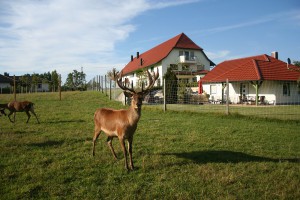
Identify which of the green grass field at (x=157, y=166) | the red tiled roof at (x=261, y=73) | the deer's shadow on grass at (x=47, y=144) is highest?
the red tiled roof at (x=261, y=73)

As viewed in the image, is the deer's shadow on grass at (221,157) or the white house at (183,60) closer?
the deer's shadow on grass at (221,157)

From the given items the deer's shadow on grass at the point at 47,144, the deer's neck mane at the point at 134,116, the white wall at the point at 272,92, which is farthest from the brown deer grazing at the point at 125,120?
the white wall at the point at 272,92

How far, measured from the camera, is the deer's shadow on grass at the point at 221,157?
6.04 meters

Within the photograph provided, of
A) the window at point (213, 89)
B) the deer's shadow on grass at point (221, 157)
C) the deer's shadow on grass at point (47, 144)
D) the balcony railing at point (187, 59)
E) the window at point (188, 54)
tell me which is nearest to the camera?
the deer's shadow on grass at point (221, 157)

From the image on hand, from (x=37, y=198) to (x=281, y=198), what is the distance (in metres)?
3.96

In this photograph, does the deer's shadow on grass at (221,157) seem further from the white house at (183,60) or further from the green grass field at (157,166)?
the white house at (183,60)

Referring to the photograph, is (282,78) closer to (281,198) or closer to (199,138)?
(199,138)

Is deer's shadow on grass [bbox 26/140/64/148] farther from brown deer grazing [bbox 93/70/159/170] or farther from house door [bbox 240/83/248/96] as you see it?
house door [bbox 240/83/248/96]

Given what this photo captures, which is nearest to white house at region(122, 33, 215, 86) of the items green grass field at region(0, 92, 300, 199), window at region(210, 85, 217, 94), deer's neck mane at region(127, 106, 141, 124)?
window at region(210, 85, 217, 94)

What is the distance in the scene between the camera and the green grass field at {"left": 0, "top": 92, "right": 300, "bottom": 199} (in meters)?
4.35

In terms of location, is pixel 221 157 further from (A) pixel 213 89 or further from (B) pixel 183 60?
(B) pixel 183 60

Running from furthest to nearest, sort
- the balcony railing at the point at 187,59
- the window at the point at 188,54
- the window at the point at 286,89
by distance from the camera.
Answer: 1. the window at the point at 188,54
2. the balcony railing at the point at 187,59
3. the window at the point at 286,89

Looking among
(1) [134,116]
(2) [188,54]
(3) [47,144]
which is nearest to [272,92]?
(2) [188,54]

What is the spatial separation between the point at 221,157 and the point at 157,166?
1.73 meters
